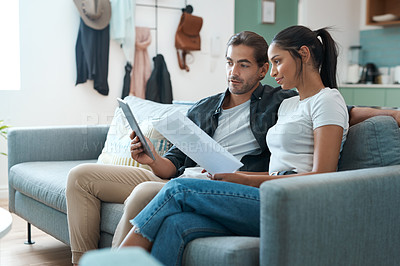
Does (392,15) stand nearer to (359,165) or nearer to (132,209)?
(359,165)

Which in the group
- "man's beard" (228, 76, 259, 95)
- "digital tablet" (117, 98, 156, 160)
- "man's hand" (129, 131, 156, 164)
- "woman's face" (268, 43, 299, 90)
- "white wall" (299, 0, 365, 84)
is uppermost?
"white wall" (299, 0, 365, 84)

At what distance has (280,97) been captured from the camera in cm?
202

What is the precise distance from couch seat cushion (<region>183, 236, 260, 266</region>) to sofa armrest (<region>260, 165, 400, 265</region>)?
0.05 m

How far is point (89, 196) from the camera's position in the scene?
6.55 ft

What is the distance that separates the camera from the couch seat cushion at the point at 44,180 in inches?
88.9

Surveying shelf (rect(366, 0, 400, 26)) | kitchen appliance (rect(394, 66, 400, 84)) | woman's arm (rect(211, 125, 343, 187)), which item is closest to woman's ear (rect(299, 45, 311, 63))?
woman's arm (rect(211, 125, 343, 187))

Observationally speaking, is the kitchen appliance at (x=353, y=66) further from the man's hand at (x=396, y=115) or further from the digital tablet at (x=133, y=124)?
the digital tablet at (x=133, y=124)

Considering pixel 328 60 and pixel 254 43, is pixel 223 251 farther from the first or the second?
pixel 254 43

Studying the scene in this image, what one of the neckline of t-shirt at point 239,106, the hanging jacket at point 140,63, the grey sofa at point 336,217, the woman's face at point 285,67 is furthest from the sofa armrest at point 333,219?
the hanging jacket at point 140,63

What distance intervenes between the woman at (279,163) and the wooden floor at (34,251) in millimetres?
1220

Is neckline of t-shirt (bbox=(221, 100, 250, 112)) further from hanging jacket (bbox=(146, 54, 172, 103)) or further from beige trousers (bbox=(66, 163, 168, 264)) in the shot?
hanging jacket (bbox=(146, 54, 172, 103))

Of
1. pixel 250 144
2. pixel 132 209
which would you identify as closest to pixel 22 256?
pixel 132 209

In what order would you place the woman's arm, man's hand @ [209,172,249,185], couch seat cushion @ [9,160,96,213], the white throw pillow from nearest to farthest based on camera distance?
1. the woman's arm
2. man's hand @ [209,172,249,185]
3. couch seat cushion @ [9,160,96,213]
4. the white throw pillow

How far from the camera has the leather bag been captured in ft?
15.2
